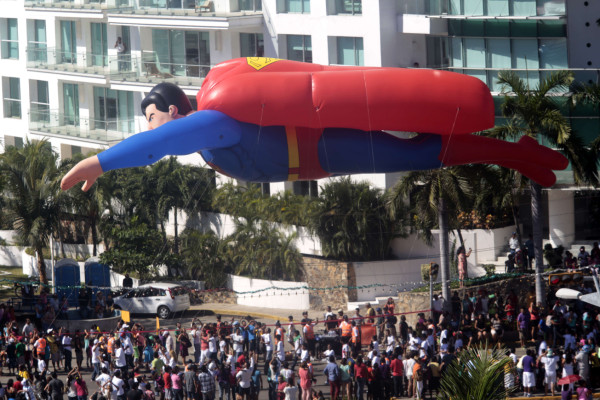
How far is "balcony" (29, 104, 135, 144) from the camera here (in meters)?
46.4

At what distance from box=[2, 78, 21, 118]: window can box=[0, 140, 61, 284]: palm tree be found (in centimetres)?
1120

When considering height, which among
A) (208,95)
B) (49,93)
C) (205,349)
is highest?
(49,93)

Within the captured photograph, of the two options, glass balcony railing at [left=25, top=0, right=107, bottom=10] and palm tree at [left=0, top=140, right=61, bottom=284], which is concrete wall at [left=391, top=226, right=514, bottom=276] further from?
glass balcony railing at [left=25, top=0, right=107, bottom=10]

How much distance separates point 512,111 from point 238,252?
9.36 m

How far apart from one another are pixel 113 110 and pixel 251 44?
22.9ft

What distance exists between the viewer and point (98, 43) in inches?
1925

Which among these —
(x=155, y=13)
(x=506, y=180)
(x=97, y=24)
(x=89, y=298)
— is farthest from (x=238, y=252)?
(x=97, y=24)

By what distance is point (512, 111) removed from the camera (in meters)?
32.3

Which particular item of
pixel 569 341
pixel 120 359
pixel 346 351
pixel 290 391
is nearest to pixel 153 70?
pixel 120 359

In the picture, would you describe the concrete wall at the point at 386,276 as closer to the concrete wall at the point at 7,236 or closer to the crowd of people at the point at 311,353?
the crowd of people at the point at 311,353

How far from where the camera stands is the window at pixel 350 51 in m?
40.4

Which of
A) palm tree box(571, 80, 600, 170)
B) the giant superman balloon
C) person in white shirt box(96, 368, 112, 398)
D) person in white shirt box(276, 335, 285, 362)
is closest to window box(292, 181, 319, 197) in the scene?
palm tree box(571, 80, 600, 170)

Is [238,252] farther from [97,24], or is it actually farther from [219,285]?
[97,24]

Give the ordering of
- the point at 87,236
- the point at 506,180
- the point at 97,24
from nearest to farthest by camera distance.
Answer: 1. the point at 506,180
2. the point at 87,236
3. the point at 97,24
